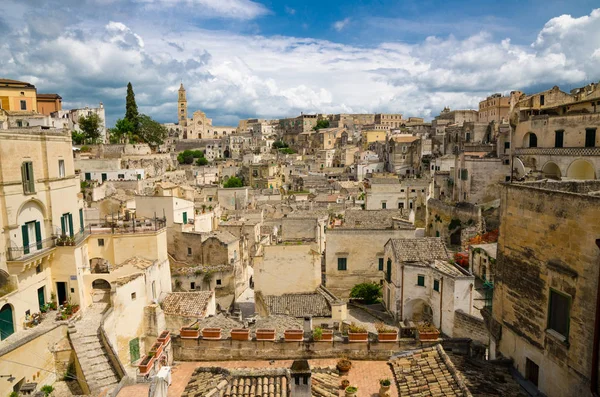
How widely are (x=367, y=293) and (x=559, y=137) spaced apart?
19.9m

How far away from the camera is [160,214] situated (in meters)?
29.9

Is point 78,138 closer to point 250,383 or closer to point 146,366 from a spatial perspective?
point 146,366

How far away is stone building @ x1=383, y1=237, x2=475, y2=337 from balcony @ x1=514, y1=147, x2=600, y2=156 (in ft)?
47.0

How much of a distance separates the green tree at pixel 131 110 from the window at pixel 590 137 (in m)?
72.0

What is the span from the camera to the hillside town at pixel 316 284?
31.3 feet

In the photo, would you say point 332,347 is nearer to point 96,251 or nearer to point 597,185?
point 597,185

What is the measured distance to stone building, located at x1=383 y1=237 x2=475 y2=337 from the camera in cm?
2019

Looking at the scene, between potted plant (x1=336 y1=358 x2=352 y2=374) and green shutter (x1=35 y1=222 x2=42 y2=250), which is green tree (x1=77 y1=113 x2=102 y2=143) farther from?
potted plant (x1=336 y1=358 x2=352 y2=374)

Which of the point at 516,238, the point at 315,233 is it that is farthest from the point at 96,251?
the point at 516,238

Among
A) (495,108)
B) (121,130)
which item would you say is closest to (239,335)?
(121,130)

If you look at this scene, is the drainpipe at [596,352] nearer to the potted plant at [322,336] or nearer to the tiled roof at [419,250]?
the potted plant at [322,336]

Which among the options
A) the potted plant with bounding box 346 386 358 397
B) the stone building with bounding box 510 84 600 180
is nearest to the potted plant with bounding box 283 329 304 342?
the potted plant with bounding box 346 386 358 397

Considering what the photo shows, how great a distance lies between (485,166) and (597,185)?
2881cm

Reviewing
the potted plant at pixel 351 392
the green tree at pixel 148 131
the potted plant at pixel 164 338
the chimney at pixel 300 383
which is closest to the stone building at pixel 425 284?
the potted plant at pixel 351 392
